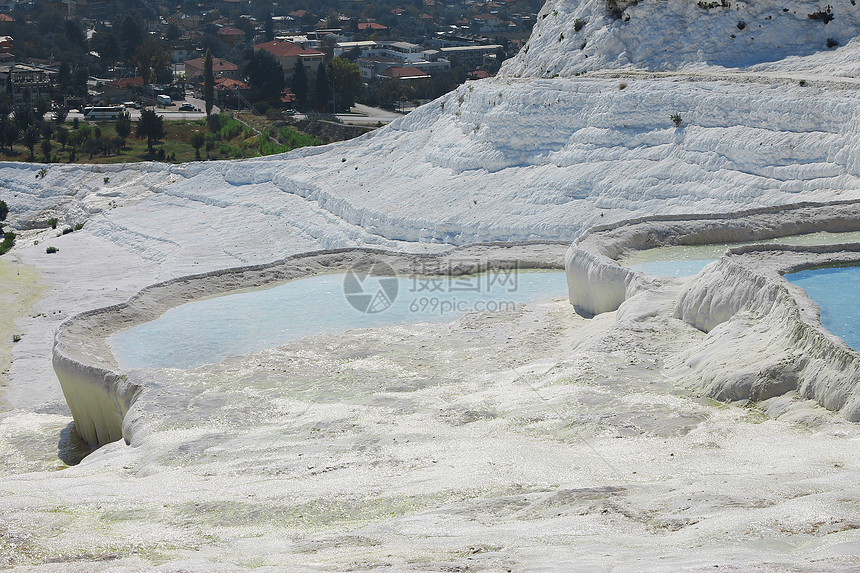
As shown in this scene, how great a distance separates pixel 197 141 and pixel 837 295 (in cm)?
2898

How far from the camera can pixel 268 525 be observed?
6.46 meters

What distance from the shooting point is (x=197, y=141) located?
35094mm

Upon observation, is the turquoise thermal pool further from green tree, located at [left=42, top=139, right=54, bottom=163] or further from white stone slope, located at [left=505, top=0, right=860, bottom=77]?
green tree, located at [left=42, top=139, right=54, bottom=163]

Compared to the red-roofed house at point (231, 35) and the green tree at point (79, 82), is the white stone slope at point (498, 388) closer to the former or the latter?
the green tree at point (79, 82)

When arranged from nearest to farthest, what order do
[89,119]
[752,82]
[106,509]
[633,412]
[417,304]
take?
1. [106,509]
2. [633,412]
3. [417,304]
4. [752,82]
5. [89,119]

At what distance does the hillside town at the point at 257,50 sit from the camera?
47.4 m

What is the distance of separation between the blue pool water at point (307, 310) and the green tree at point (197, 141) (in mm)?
22149

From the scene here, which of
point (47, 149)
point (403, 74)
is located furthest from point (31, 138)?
point (403, 74)

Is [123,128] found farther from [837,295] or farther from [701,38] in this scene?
[837,295]

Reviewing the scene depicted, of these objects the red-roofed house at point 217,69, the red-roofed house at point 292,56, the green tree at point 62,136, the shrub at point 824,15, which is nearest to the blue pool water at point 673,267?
the shrub at point 824,15

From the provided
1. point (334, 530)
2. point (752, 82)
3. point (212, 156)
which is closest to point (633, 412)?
point (334, 530)

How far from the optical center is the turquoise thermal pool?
1166cm

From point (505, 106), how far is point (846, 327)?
12.7 meters

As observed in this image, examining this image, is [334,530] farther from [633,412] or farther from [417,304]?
[417,304]
